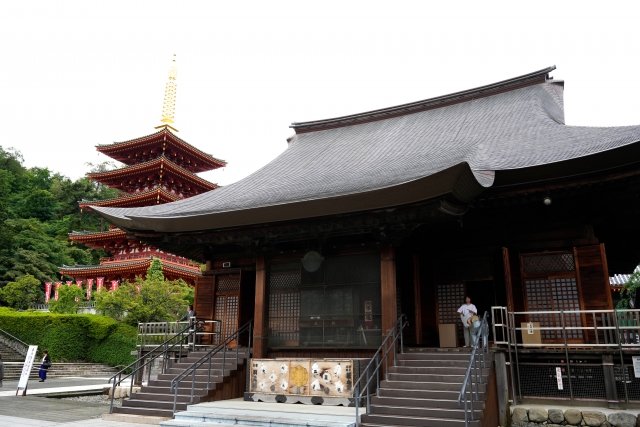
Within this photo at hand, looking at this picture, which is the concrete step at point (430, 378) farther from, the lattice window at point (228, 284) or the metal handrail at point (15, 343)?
the metal handrail at point (15, 343)

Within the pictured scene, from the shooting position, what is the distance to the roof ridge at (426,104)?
17016 mm

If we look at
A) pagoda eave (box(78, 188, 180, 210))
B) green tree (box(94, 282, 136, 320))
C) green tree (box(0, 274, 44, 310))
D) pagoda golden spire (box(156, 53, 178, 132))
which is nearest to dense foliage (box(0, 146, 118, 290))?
green tree (box(0, 274, 44, 310))

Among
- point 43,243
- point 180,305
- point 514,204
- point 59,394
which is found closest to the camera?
point 514,204

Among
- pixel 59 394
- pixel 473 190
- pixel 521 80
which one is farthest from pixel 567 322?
pixel 59 394

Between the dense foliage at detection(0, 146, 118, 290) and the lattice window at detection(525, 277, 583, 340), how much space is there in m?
44.4

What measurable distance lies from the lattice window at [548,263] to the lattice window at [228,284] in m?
8.07

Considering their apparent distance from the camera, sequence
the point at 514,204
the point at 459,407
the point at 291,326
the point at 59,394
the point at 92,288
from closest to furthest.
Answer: the point at 459,407
the point at 514,204
the point at 291,326
the point at 59,394
the point at 92,288

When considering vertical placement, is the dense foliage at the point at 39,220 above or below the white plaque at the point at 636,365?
above

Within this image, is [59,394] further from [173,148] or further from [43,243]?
[43,243]

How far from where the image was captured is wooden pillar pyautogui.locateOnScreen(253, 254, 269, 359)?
12.2 meters

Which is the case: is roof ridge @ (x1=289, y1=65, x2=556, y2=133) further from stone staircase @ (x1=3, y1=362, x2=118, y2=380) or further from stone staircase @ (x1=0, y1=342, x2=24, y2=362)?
stone staircase @ (x1=0, y1=342, x2=24, y2=362)

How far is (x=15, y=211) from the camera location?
57969 millimetres

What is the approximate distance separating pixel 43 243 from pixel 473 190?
48118mm

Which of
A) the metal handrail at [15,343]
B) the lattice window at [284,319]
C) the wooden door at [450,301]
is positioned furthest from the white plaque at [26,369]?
the metal handrail at [15,343]
